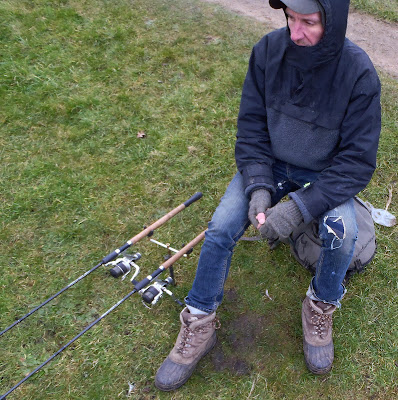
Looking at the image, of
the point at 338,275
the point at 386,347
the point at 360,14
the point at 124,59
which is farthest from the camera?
the point at 360,14

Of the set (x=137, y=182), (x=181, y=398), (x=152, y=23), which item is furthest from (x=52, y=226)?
(x=152, y=23)

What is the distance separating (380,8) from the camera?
21.4 ft

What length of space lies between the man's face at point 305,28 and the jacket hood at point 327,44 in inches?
1.5

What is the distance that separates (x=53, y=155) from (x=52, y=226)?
3.04 ft

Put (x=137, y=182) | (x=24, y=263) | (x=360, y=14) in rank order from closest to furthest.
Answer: (x=24, y=263) → (x=137, y=182) → (x=360, y=14)

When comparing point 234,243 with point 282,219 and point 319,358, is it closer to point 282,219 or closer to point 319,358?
point 282,219

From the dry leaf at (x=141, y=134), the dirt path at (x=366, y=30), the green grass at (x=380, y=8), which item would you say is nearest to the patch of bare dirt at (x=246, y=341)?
the dry leaf at (x=141, y=134)

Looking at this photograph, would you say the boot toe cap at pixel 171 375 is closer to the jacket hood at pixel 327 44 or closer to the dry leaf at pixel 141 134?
the jacket hood at pixel 327 44

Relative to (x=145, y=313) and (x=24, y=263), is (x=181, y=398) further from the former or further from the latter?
(x=24, y=263)

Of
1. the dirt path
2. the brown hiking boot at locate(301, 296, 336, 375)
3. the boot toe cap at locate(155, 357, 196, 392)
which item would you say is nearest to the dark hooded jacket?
the brown hiking boot at locate(301, 296, 336, 375)

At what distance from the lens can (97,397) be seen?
2902 millimetres

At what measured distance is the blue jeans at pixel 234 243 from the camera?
2.71m

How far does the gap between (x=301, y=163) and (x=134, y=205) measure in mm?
1725

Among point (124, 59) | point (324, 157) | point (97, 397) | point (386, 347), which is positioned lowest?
point (97, 397)
